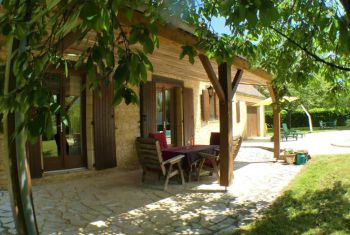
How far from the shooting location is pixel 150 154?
21.0 feet

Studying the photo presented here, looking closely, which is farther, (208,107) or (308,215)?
(208,107)

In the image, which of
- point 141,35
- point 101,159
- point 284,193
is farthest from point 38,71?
point 101,159

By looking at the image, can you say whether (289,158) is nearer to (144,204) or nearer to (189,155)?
(189,155)

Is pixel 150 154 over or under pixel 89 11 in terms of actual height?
under

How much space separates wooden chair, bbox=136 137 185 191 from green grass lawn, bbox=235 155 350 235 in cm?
194

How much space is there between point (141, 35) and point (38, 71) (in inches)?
18.0

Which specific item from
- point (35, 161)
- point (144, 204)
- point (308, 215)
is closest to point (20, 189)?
point (144, 204)

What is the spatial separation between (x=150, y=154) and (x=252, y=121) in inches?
615

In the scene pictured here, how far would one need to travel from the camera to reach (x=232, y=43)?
3.98 m

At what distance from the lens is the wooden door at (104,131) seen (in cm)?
771

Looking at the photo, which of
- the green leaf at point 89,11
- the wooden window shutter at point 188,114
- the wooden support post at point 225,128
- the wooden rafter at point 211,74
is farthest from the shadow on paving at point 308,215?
the wooden window shutter at point 188,114

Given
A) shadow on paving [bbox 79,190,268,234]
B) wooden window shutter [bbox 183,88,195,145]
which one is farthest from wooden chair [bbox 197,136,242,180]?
wooden window shutter [bbox 183,88,195,145]

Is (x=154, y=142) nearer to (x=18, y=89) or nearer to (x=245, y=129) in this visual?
(x=18, y=89)

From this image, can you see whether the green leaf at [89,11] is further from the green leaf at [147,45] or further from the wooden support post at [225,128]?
the wooden support post at [225,128]
